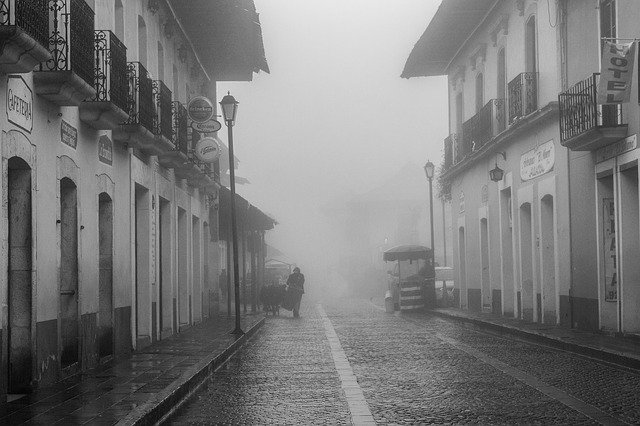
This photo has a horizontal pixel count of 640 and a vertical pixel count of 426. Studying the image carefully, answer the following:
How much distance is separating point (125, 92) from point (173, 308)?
747 centimetres

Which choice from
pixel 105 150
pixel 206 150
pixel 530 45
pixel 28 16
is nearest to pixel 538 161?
pixel 530 45

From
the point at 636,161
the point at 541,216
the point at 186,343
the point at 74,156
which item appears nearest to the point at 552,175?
the point at 541,216

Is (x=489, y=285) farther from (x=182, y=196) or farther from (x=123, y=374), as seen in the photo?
(x=123, y=374)

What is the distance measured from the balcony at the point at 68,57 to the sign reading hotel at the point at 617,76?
318 inches

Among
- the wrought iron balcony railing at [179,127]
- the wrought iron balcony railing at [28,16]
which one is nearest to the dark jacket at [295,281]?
the wrought iron balcony railing at [179,127]

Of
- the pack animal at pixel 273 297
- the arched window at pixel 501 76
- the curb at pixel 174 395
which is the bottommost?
the curb at pixel 174 395

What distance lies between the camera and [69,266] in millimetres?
14422

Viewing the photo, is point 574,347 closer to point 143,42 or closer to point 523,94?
point 143,42

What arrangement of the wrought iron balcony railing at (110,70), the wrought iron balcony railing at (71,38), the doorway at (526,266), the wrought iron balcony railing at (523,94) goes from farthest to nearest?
the doorway at (526,266) < the wrought iron balcony railing at (523,94) < the wrought iron balcony railing at (110,70) < the wrought iron balcony railing at (71,38)

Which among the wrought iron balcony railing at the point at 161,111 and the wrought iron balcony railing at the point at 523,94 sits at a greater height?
the wrought iron balcony railing at the point at 523,94

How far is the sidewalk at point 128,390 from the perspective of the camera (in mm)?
9445

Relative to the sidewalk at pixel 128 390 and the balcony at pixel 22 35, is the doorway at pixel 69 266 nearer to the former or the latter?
the sidewalk at pixel 128 390

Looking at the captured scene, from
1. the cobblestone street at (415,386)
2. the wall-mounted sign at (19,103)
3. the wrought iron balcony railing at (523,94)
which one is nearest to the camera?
the cobblestone street at (415,386)

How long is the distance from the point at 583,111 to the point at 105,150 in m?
8.99
